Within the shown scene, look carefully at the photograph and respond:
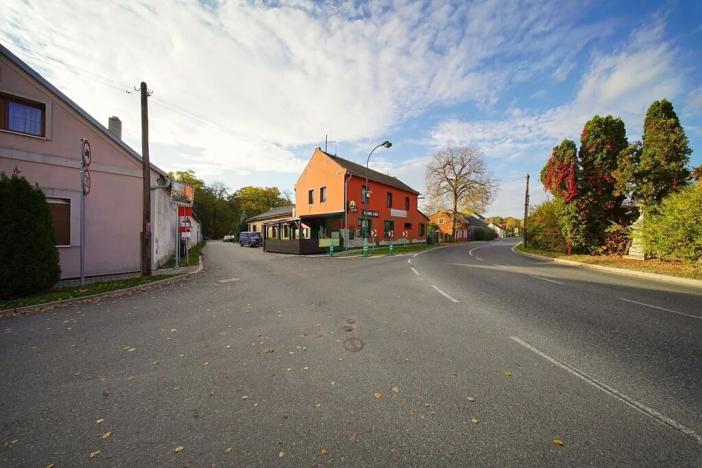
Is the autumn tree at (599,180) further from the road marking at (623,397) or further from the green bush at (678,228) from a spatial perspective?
the road marking at (623,397)

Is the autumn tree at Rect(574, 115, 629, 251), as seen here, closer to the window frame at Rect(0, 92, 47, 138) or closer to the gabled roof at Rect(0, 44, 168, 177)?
the gabled roof at Rect(0, 44, 168, 177)

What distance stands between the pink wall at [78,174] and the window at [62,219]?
0.72ft

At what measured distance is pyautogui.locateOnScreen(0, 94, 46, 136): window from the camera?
9164 millimetres

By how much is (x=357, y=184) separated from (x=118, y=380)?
2448 cm

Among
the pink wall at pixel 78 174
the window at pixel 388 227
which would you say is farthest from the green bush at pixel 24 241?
the window at pixel 388 227

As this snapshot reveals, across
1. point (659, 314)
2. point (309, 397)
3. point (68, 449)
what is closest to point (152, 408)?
point (68, 449)

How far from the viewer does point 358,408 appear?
8.81ft

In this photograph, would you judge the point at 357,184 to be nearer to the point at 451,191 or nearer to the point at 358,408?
the point at 451,191

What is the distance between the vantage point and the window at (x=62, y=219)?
9.78 metres

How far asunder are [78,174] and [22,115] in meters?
2.43

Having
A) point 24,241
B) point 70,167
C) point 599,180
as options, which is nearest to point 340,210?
point 70,167

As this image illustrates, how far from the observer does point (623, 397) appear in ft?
9.21

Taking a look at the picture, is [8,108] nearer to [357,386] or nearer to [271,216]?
[357,386]

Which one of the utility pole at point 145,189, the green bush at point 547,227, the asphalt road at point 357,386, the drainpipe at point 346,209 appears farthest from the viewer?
the drainpipe at point 346,209
